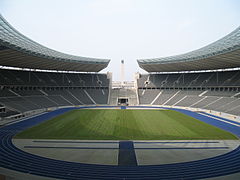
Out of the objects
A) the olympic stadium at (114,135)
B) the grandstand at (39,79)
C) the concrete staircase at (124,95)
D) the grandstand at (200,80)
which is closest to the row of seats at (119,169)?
the olympic stadium at (114,135)

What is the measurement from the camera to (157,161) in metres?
12.6

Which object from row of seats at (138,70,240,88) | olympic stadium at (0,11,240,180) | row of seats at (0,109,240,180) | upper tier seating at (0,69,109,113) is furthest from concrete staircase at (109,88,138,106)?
row of seats at (0,109,240,180)

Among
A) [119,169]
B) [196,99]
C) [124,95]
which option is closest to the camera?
[119,169]

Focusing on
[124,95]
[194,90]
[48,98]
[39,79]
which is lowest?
[48,98]

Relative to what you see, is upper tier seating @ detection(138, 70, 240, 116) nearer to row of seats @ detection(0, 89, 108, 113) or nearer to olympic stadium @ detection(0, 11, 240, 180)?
olympic stadium @ detection(0, 11, 240, 180)

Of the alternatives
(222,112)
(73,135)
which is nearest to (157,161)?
(73,135)

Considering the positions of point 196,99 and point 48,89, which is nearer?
point 196,99

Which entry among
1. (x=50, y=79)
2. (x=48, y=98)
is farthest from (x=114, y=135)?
(x=50, y=79)

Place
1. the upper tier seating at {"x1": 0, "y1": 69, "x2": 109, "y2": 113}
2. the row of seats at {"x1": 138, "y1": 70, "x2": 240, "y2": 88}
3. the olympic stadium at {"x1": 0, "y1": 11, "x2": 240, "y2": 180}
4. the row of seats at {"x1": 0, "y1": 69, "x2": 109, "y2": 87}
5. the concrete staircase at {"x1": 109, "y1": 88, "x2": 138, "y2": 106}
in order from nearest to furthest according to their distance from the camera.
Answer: the olympic stadium at {"x1": 0, "y1": 11, "x2": 240, "y2": 180} → the upper tier seating at {"x1": 0, "y1": 69, "x2": 109, "y2": 113} → the row of seats at {"x1": 0, "y1": 69, "x2": 109, "y2": 87} → the row of seats at {"x1": 138, "y1": 70, "x2": 240, "y2": 88} → the concrete staircase at {"x1": 109, "y1": 88, "x2": 138, "y2": 106}

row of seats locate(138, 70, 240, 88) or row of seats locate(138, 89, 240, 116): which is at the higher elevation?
row of seats locate(138, 70, 240, 88)

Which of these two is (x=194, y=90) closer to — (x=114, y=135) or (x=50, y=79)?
(x=114, y=135)

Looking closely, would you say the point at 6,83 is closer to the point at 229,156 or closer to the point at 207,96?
the point at 229,156

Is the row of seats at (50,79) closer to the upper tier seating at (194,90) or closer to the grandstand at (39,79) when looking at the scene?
the grandstand at (39,79)

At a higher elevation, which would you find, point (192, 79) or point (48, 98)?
point (192, 79)
